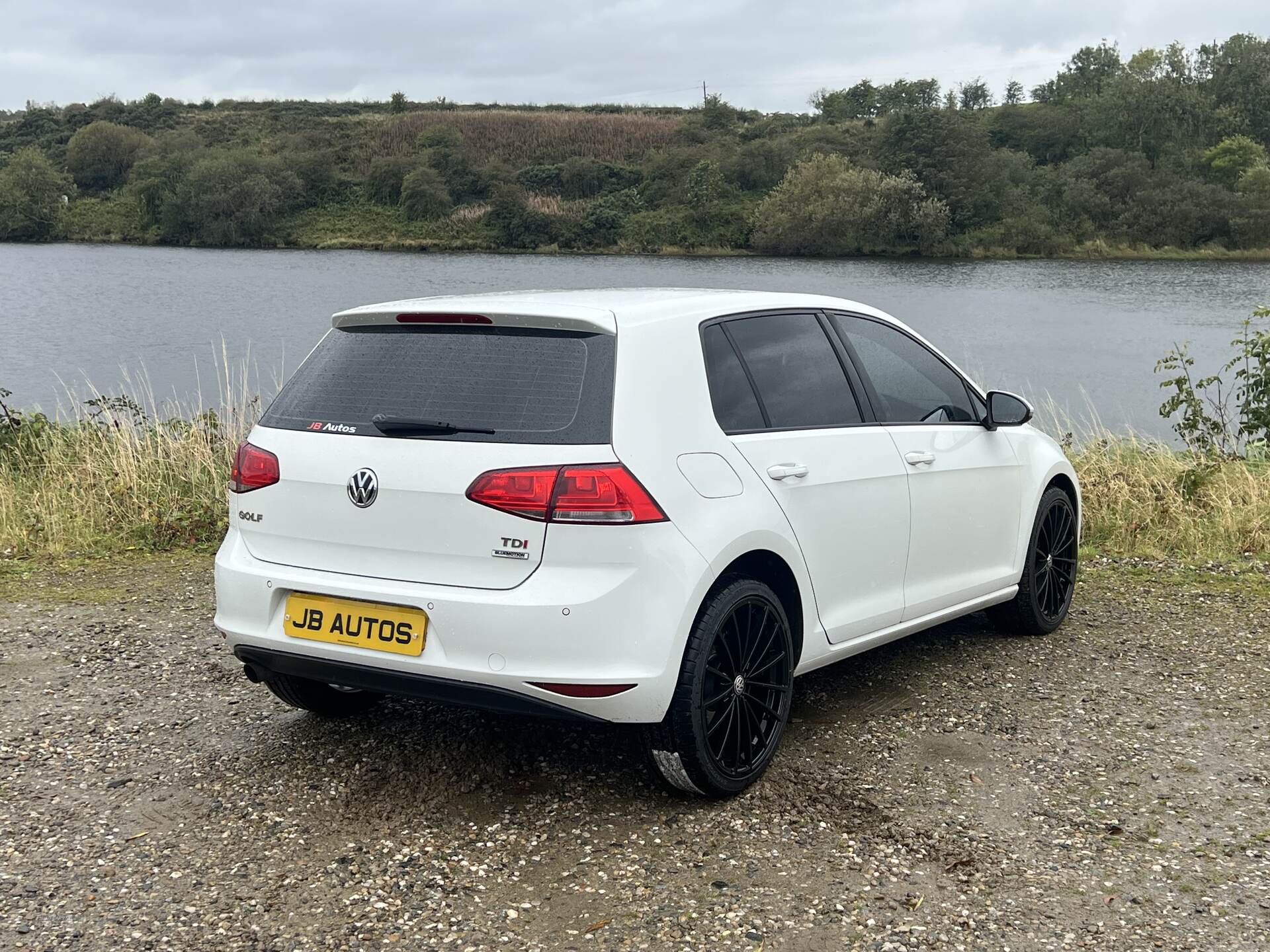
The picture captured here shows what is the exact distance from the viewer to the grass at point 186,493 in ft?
27.6

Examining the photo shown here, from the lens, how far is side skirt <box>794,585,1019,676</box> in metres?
4.30

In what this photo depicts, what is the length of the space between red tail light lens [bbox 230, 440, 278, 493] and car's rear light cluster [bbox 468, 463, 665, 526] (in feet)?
2.67

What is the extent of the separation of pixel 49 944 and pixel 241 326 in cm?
2439

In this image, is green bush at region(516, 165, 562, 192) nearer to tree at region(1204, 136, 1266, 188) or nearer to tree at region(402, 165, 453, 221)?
tree at region(402, 165, 453, 221)

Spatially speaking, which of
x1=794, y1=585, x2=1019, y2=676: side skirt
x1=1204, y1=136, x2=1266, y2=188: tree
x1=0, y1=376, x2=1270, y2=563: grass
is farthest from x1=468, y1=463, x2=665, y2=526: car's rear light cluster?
x1=1204, y1=136, x2=1266, y2=188: tree

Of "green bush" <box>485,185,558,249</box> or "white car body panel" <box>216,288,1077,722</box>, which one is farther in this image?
"green bush" <box>485,185,558,249</box>

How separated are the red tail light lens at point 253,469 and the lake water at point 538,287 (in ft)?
33.7

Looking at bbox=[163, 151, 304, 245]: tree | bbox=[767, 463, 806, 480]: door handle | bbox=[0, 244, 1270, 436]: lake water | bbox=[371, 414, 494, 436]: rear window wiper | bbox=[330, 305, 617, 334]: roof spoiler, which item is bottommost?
bbox=[0, 244, 1270, 436]: lake water

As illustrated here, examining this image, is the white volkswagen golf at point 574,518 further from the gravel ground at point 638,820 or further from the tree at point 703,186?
the tree at point 703,186

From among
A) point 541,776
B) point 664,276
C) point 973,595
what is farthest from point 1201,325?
point 541,776

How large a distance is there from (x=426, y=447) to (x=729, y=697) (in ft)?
4.04

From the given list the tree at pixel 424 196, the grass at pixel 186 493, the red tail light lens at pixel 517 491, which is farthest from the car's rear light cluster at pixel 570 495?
the tree at pixel 424 196

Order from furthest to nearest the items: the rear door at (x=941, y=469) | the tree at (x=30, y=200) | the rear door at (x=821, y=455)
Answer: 1. the tree at (x=30, y=200)
2. the rear door at (x=941, y=469)
3. the rear door at (x=821, y=455)

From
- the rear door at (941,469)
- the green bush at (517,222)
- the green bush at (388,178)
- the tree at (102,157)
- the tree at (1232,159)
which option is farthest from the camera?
the tree at (1232,159)
